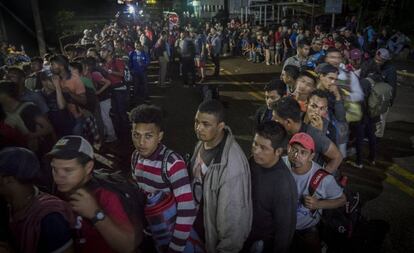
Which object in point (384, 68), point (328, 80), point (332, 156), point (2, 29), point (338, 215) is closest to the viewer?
point (338, 215)

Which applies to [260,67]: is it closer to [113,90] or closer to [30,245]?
[113,90]

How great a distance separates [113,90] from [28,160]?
228 inches

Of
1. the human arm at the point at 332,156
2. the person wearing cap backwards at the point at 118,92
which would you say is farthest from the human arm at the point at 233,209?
the person wearing cap backwards at the point at 118,92

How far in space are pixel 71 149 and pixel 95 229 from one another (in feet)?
1.86

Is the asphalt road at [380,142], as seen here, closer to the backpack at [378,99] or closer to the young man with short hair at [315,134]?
the backpack at [378,99]

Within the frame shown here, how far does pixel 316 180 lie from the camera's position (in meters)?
3.05

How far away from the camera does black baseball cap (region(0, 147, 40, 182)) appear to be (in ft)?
7.30

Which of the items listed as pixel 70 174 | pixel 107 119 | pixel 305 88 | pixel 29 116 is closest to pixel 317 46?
pixel 305 88

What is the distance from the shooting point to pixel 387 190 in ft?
18.4

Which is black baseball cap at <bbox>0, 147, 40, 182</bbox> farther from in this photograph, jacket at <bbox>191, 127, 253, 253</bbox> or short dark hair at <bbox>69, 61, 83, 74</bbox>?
short dark hair at <bbox>69, 61, 83, 74</bbox>

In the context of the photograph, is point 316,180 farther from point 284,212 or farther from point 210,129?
point 210,129

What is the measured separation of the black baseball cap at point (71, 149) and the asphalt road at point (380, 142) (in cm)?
384

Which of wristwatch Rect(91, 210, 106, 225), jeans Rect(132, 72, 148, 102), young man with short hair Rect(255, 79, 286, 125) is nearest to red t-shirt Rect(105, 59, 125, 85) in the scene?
jeans Rect(132, 72, 148, 102)

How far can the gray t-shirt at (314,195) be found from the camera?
3037 mm
